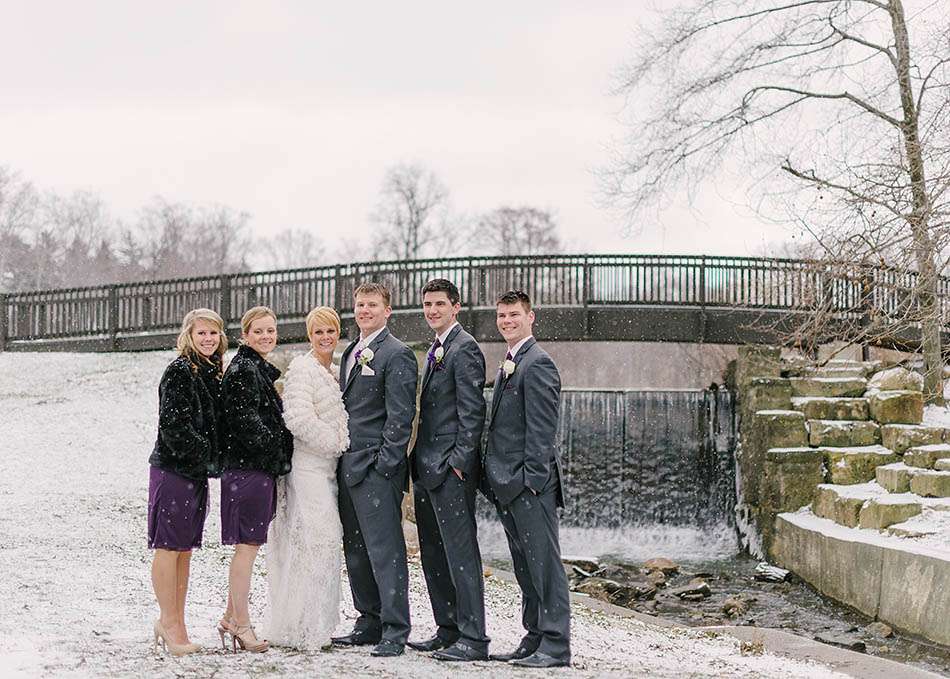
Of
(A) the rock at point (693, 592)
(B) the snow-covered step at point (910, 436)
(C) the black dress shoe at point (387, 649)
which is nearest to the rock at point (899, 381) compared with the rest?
(B) the snow-covered step at point (910, 436)

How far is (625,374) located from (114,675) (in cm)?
3150

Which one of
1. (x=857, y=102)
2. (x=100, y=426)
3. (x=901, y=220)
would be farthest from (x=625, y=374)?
(x=901, y=220)

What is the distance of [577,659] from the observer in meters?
7.26

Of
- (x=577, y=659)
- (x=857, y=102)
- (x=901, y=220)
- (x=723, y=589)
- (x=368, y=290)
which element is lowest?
(x=723, y=589)

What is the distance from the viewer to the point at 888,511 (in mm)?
13359

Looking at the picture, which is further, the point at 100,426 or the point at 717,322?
the point at 717,322

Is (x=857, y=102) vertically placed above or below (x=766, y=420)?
above

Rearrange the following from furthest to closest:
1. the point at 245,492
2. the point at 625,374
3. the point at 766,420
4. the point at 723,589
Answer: the point at 625,374, the point at 766,420, the point at 723,589, the point at 245,492

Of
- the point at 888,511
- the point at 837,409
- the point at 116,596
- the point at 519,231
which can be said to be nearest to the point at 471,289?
the point at 837,409

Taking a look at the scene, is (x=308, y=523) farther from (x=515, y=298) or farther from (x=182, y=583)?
(x=515, y=298)

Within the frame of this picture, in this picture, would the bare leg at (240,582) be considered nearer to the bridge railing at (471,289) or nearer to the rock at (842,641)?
the rock at (842,641)

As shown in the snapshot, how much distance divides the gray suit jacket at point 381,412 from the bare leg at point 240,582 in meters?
0.72

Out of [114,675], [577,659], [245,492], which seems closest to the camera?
[114,675]

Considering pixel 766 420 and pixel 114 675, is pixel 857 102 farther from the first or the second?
pixel 114 675
